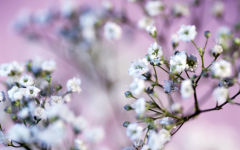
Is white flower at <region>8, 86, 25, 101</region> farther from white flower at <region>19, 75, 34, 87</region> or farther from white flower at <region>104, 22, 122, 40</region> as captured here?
white flower at <region>104, 22, 122, 40</region>

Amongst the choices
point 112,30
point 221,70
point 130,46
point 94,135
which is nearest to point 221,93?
point 221,70

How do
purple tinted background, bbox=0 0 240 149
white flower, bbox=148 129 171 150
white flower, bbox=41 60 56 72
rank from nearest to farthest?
white flower, bbox=148 129 171 150 < white flower, bbox=41 60 56 72 < purple tinted background, bbox=0 0 240 149

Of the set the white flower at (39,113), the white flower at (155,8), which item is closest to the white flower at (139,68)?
the white flower at (39,113)

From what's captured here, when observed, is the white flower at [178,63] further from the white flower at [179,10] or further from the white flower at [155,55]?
the white flower at [179,10]

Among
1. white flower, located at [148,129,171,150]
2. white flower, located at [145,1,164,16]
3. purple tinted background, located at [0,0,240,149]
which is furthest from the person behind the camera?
purple tinted background, located at [0,0,240,149]

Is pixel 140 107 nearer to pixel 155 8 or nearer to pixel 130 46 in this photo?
pixel 155 8

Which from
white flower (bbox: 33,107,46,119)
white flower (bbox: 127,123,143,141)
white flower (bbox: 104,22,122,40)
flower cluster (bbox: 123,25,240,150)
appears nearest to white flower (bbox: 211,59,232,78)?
flower cluster (bbox: 123,25,240,150)

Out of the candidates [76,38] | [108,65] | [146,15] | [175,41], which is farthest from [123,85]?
[175,41]
